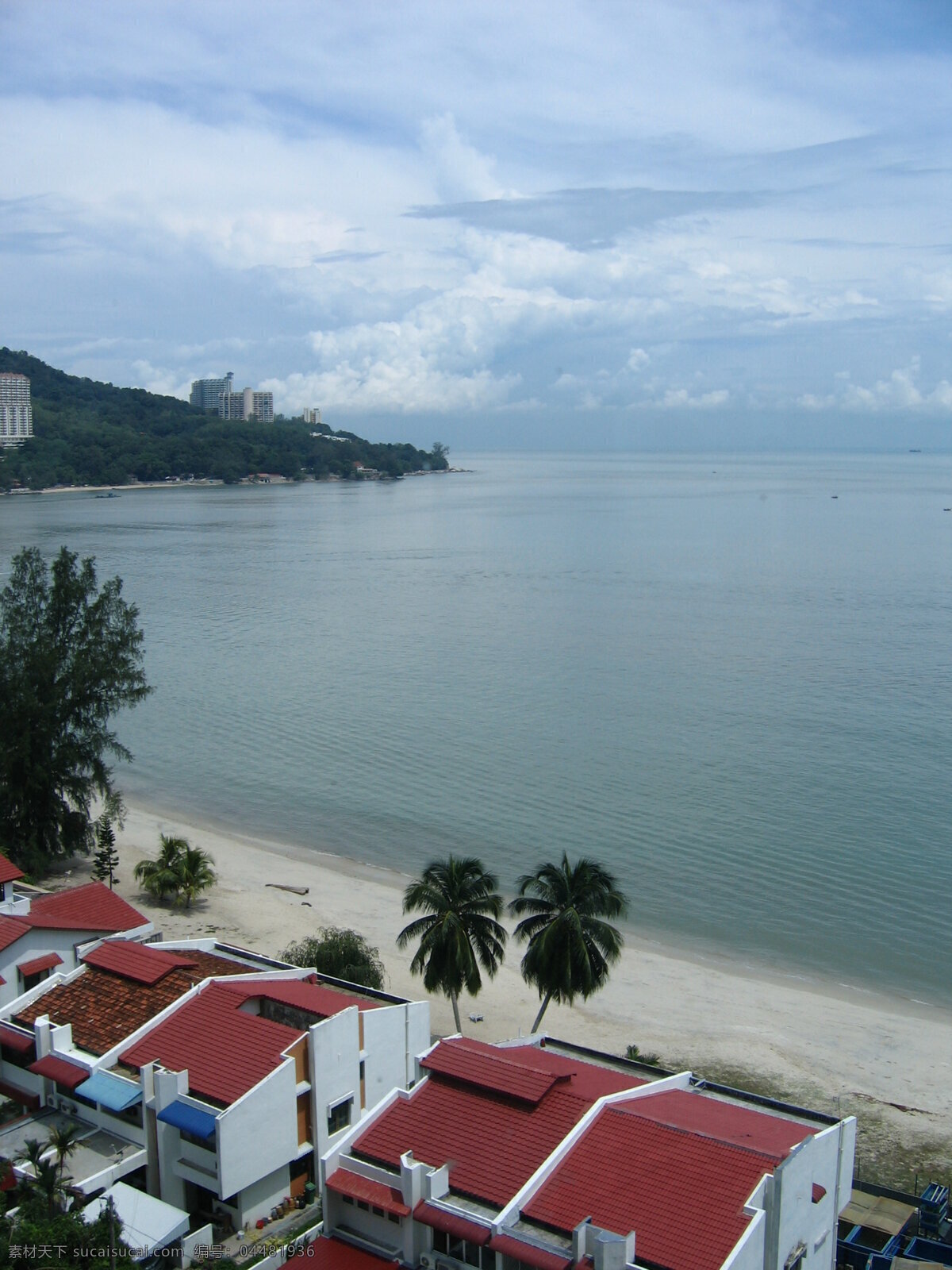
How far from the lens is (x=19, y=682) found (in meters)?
28.2

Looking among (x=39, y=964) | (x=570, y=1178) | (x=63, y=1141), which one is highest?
(x=570, y=1178)

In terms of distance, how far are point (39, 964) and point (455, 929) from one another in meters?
6.41

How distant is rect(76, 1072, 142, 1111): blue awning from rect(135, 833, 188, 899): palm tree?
12.4 meters

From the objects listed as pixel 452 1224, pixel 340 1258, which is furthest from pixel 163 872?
pixel 452 1224

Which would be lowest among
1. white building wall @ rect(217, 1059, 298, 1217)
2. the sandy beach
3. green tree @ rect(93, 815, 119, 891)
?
the sandy beach

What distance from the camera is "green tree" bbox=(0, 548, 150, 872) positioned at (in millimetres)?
28156

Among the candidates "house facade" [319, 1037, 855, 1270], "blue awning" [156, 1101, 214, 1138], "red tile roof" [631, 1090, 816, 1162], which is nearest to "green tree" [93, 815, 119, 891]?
"blue awning" [156, 1101, 214, 1138]

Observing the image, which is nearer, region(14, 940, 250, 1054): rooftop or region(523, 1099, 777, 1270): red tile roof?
region(523, 1099, 777, 1270): red tile roof

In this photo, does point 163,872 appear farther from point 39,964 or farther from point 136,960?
point 136,960

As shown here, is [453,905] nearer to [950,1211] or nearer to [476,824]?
[950,1211]

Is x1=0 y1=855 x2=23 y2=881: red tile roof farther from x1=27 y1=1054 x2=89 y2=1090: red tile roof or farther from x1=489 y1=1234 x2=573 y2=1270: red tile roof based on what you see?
x1=489 y1=1234 x2=573 y2=1270: red tile roof

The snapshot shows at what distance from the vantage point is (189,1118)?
46.8 feet

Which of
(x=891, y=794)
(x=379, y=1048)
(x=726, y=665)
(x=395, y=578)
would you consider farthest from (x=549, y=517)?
(x=379, y=1048)

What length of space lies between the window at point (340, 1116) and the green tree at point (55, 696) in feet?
48.4
